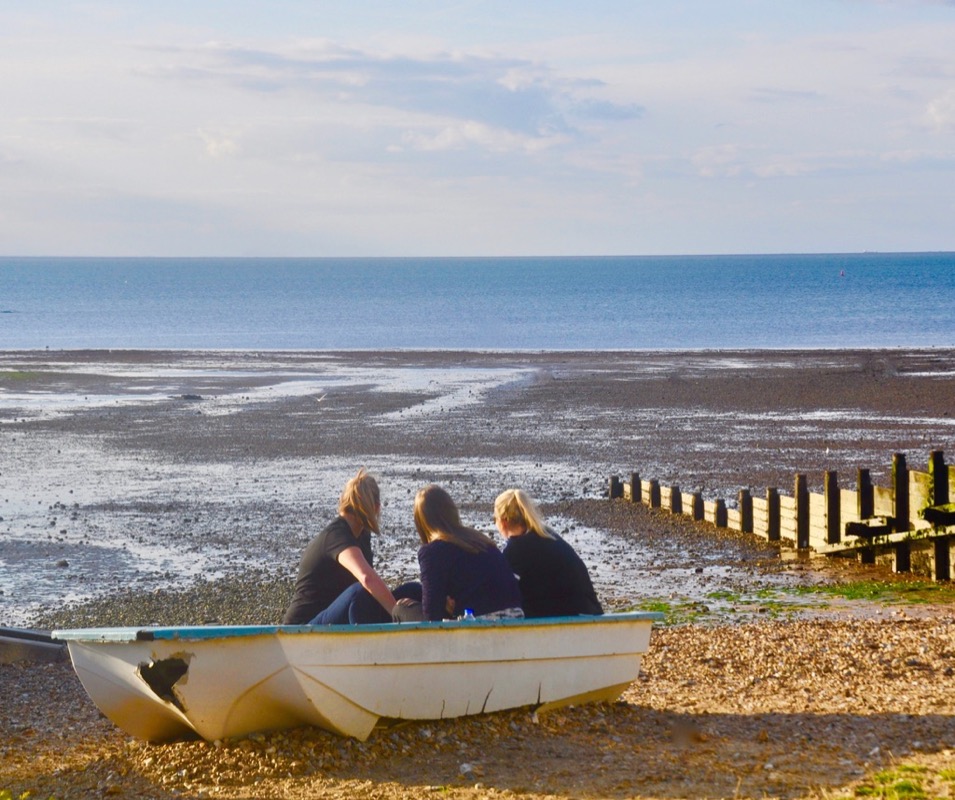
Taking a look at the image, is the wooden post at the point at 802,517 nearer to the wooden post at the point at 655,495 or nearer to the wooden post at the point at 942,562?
the wooden post at the point at 942,562

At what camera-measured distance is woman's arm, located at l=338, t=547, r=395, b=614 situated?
9250 millimetres

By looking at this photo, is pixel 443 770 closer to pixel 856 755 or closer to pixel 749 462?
pixel 856 755

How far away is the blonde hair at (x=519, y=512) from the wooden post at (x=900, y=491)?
779 centimetres

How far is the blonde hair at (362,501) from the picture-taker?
372 inches

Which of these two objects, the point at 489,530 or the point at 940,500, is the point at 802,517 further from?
the point at 489,530

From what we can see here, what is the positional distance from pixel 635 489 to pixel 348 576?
509 inches

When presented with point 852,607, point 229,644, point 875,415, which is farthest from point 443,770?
point 875,415

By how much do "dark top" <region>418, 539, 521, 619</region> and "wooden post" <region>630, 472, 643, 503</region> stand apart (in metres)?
12.8

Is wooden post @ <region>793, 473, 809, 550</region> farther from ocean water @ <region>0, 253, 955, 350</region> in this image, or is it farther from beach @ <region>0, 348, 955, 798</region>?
ocean water @ <region>0, 253, 955, 350</region>

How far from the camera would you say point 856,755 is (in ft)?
28.8

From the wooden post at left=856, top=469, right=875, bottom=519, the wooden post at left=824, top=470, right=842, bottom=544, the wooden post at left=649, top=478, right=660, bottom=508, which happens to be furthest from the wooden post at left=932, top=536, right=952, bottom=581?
the wooden post at left=649, top=478, right=660, bottom=508

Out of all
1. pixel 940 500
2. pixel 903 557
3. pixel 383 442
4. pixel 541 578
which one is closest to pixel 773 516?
pixel 903 557

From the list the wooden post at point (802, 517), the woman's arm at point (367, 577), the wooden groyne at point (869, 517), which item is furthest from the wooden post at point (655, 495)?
the woman's arm at point (367, 577)

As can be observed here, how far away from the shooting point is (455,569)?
372 inches
